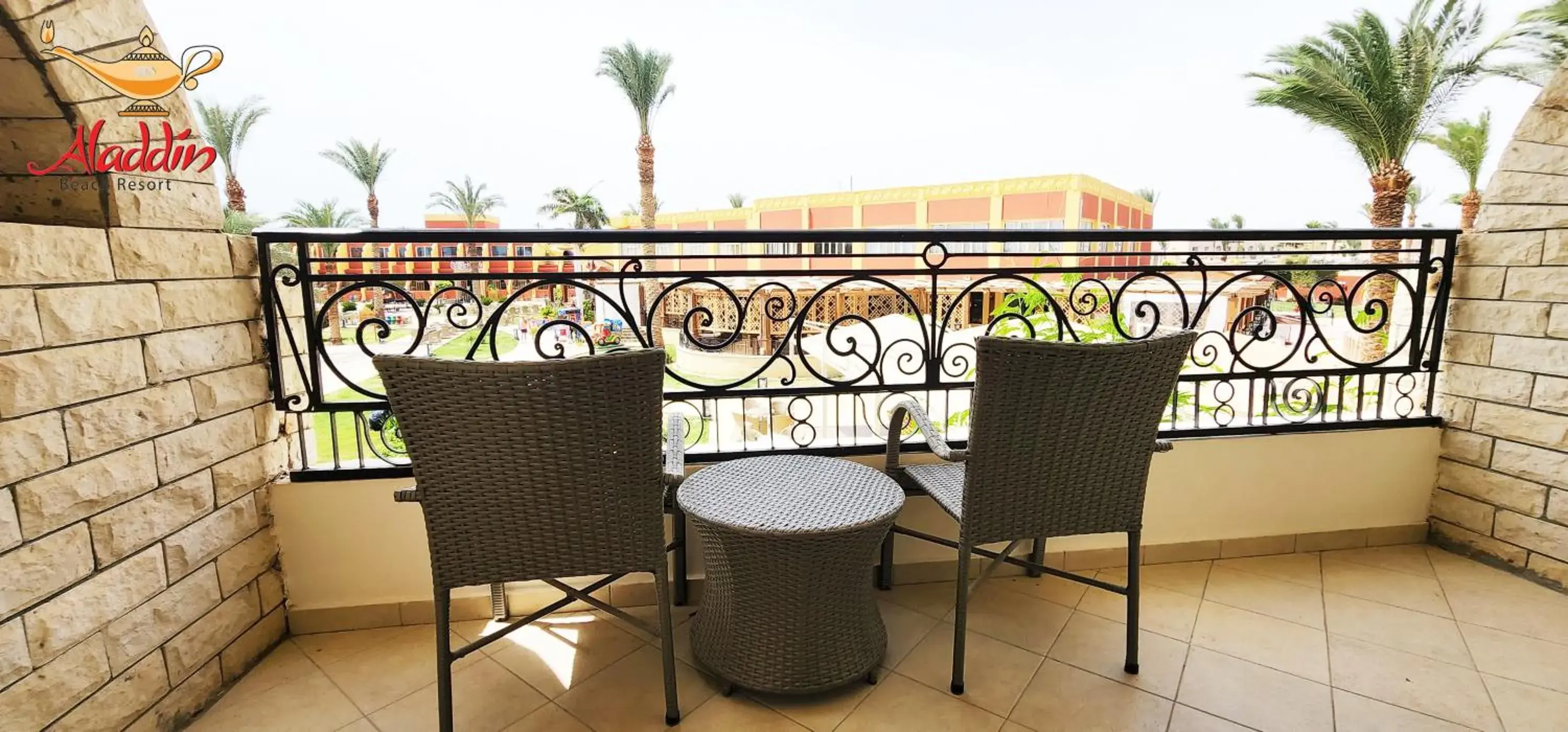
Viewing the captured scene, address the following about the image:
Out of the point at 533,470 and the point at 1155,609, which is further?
the point at 1155,609

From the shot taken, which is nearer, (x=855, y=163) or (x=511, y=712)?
(x=511, y=712)

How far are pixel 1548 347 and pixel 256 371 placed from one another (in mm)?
3906

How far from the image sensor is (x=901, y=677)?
5.40 ft

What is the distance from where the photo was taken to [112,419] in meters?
1.34

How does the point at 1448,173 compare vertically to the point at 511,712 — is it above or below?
above

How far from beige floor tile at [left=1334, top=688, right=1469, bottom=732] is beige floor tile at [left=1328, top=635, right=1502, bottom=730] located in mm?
25

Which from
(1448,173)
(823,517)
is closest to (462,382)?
(823,517)

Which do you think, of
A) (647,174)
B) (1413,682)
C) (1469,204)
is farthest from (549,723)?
(1469,204)

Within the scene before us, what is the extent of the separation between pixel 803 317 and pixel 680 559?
836mm

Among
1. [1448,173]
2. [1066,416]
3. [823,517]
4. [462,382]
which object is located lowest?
[823,517]

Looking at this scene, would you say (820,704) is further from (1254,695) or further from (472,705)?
(1254,695)

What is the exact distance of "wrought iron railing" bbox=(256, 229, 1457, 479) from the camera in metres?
1.84

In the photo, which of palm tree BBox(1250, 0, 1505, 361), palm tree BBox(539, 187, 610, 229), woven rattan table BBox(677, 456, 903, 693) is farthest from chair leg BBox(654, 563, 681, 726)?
palm tree BBox(539, 187, 610, 229)

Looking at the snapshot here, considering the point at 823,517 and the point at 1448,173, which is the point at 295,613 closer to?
Answer: the point at 823,517
